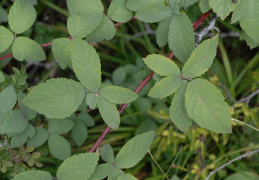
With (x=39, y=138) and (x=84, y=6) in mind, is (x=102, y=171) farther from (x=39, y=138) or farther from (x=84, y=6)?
(x=84, y=6)

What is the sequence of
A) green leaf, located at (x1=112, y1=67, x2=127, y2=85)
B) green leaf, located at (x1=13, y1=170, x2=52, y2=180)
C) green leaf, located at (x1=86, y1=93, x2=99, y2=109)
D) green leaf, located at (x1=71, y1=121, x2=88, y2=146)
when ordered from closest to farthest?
green leaf, located at (x1=13, y1=170, x2=52, y2=180) → green leaf, located at (x1=86, y1=93, x2=99, y2=109) → green leaf, located at (x1=71, y1=121, x2=88, y2=146) → green leaf, located at (x1=112, y1=67, x2=127, y2=85)

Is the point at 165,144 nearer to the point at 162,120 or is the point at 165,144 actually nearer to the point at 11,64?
the point at 162,120

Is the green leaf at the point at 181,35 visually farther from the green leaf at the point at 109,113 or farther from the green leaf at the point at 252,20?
the green leaf at the point at 109,113

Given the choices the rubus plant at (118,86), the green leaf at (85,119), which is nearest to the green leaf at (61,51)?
the rubus plant at (118,86)

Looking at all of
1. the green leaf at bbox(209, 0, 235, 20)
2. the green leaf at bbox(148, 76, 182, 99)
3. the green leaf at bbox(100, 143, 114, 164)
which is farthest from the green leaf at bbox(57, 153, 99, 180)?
the green leaf at bbox(209, 0, 235, 20)

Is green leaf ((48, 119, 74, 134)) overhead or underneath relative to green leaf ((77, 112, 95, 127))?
overhead

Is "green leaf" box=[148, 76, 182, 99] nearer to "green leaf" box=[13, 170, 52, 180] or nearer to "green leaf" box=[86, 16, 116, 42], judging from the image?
"green leaf" box=[86, 16, 116, 42]

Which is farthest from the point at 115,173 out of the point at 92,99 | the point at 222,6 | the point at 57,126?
the point at 222,6

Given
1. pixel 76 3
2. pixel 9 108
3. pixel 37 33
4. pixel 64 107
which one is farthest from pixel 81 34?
pixel 37 33
